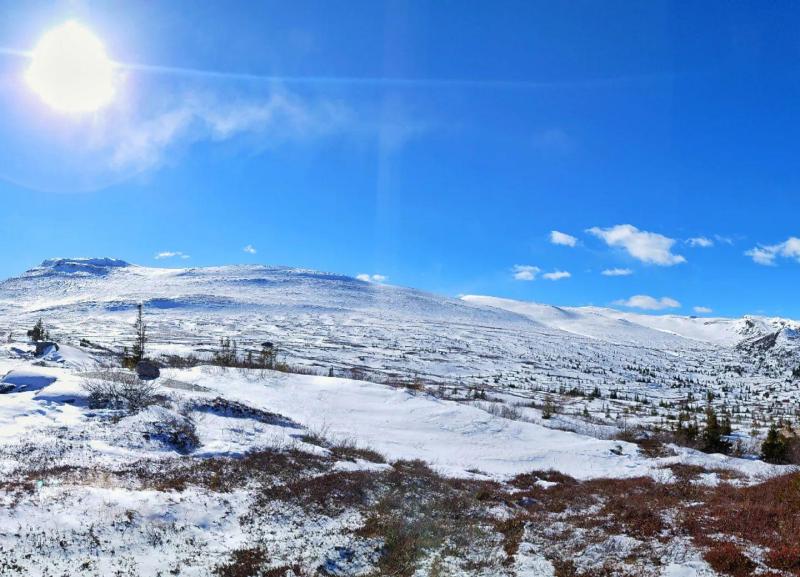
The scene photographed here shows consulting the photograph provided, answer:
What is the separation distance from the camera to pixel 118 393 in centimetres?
2886

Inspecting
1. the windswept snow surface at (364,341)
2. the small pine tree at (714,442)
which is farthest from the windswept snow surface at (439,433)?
the windswept snow surface at (364,341)

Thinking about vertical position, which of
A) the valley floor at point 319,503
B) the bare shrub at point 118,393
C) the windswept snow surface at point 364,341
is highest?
the windswept snow surface at point 364,341

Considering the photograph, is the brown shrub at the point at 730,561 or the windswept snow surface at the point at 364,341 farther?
the windswept snow surface at the point at 364,341

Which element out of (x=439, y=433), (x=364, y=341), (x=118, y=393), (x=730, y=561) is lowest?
(x=439, y=433)

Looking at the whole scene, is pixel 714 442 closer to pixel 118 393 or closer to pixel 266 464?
pixel 266 464

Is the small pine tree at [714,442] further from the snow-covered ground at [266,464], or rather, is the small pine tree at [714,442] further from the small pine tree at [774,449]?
the snow-covered ground at [266,464]

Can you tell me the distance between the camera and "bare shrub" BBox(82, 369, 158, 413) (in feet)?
91.9

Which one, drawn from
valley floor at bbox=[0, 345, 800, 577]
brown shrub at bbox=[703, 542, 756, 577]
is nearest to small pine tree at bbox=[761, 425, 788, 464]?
valley floor at bbox=[0, 345, 800, 577]

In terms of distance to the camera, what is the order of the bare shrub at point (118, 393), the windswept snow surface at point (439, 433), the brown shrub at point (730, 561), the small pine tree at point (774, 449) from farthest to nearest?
1. the small pine tree at point (774, 449)
2. the windswept snow surface at point (439, 433)
3. the bare shrub at point (118, 393)
4. the brown shrub at point (730, 561)

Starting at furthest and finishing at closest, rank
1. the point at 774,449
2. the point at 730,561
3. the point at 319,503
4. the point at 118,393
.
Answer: the point at 774,449, the point at 118,393, the point at 319,503, the point at 730,561

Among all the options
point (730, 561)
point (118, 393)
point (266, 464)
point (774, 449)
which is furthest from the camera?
point (774, 449)

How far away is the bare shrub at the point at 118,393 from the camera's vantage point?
2800cm

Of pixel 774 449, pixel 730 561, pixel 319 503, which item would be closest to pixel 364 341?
pixel 774 449

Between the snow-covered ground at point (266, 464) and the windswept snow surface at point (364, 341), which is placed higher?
the windswept snow surface at point (364, 341)
